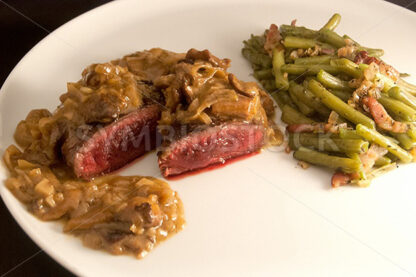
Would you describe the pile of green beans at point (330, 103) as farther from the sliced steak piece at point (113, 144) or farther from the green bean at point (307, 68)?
the sliced steak piece at point (113, 144)

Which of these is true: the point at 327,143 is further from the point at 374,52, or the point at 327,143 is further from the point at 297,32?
the point at 297,32

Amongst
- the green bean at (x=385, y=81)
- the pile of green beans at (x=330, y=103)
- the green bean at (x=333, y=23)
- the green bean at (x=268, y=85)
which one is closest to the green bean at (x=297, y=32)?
the pile of green beans at (x=330, y=103)

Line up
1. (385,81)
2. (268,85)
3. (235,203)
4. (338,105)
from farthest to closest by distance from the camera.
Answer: (268,85) → (385,81) → (338,105) → (235,203)

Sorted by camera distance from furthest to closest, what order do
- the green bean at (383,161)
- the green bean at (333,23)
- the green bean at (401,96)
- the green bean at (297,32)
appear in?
the green bean at (333,23), the green bean at (297,32), the green bean at (401,96), the green bean at (383,161)

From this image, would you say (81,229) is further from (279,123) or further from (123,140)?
(279,123)

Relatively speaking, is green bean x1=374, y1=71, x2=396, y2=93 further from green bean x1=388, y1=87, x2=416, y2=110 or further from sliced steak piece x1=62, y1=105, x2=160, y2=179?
sliced steak piece x1=62, y1=105, x2=160, y2=179

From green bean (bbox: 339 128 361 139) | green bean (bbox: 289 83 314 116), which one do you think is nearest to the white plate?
green bean (bbox: 339 128 361 139)

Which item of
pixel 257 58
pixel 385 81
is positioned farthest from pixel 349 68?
pixel 257 58
